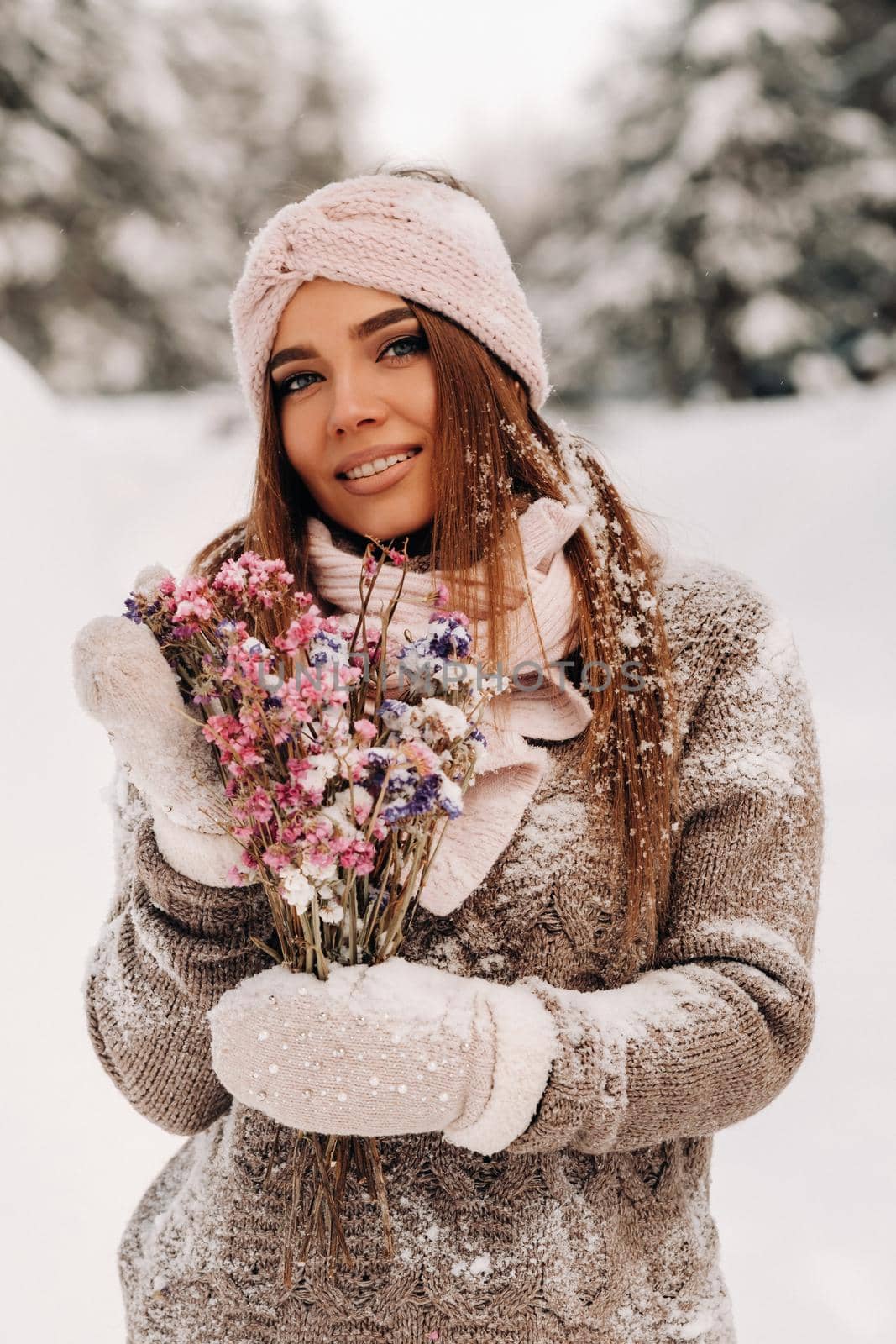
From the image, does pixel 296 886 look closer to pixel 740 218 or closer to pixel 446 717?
pixel 446 717

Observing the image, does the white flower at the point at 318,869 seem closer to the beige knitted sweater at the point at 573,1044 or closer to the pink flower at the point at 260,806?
the pink flower at the point at 260,806

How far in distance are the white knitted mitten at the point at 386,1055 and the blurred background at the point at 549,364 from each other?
79 cm

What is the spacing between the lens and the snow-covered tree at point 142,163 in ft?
30.2

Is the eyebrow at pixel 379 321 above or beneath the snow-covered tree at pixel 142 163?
beneath

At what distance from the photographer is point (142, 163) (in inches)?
385

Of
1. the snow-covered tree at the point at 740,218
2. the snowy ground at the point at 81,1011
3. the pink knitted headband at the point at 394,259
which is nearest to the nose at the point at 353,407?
the pink knitted headband at the point at 394,259

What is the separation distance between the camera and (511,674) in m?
1.44

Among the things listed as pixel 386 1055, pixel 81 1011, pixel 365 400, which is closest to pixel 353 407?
pixel 365 400

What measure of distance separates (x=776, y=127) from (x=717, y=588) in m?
9.18

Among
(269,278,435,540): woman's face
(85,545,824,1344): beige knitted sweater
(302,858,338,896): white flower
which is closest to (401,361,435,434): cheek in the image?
(269,278,435,540): woman's face

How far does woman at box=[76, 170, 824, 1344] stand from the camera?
1.21 meters

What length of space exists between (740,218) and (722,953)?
9.28m

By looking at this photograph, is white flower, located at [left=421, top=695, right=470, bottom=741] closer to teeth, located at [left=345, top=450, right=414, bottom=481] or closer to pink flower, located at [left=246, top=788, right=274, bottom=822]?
pink flower, located at [left=246, top=788, right=274, bottom=822]

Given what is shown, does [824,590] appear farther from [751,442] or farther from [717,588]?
[717,588]
